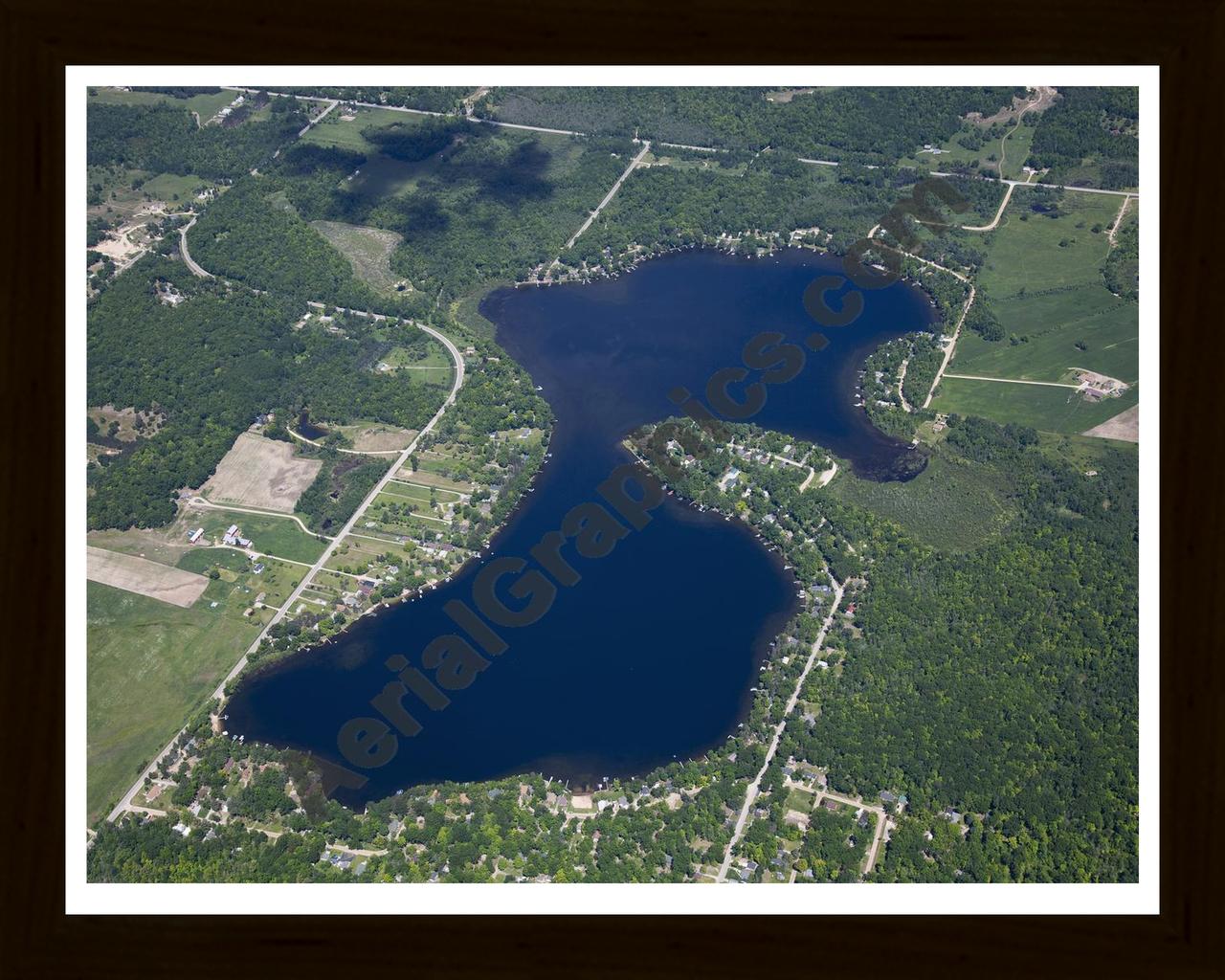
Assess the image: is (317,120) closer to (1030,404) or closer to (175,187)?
(175,187)

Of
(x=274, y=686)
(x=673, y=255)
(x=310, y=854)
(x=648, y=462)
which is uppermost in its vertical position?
(x=673, y=255)

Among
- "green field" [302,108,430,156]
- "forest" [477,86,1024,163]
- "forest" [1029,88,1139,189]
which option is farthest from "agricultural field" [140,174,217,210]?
"forest" [1029,88,1139,189]

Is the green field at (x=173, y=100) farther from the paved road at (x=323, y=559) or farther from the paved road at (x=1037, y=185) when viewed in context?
the paved road at (x=1037, y=185)

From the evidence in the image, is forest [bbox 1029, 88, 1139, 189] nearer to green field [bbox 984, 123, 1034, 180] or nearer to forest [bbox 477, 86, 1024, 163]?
green field [bbox 984, 123, 1034, 180]

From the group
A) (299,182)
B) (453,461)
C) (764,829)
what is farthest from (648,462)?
(299,182)

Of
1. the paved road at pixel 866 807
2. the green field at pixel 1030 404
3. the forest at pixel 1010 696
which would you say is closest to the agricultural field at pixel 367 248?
the green field at pixel 1030 404

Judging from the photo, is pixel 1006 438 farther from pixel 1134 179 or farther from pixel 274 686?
pixel 274 686

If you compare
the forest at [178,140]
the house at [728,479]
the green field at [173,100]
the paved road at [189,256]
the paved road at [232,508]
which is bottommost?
the paved road at [232,508]
